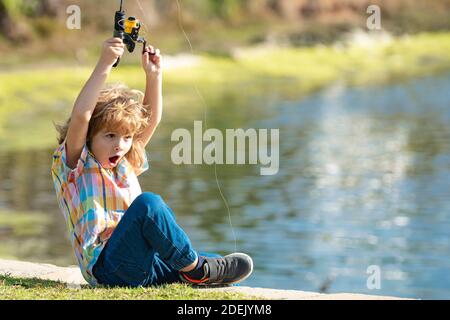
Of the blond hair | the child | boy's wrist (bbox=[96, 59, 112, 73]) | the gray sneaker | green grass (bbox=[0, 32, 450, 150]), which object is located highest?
green grass (bbox=[0, 32, 450, 150])

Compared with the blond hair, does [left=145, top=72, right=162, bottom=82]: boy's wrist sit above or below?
above

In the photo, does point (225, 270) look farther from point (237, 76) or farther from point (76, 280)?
point (237, 76)

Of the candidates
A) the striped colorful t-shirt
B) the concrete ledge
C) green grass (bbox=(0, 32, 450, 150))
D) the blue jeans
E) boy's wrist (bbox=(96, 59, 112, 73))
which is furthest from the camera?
green grass (bbox=(0, 32, 450, 150))

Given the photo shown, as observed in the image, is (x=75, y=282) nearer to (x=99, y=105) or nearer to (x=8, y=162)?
(x=99, y=105)

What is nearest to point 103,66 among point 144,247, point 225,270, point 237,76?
point 144,247

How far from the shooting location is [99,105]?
233 inches

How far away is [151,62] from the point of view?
6062 mm

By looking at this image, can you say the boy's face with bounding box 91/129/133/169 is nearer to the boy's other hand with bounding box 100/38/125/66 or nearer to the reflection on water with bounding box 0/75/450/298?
the boy's other hand with bounding box 100/38/125/66

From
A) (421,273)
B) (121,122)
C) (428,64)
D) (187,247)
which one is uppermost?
(428,64)

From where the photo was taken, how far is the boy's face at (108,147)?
5875 millimetres

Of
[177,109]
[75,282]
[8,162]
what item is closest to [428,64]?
[177,109]

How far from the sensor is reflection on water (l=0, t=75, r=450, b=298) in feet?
35.5

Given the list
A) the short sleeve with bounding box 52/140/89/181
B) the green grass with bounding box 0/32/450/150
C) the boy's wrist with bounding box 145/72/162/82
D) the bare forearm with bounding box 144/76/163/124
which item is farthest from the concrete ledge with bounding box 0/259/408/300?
the green grass with bounding box 0/32/450/150
